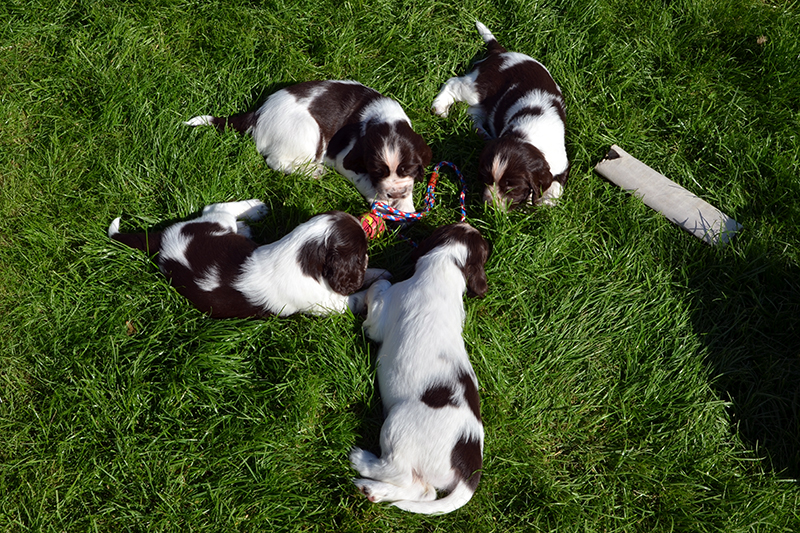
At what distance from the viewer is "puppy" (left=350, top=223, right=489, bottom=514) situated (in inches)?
119

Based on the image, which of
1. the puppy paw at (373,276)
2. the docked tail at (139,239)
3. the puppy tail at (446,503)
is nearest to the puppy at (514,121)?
the puppy paw at (373,276)

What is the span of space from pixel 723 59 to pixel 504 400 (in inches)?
152

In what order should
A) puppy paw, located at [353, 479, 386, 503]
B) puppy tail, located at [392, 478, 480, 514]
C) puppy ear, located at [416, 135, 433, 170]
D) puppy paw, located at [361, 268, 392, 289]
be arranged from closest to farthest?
puppy tail, located at [392, 478, 480, 514], puppy paw, located at [353, 479, 386, 503], puppy paw, located at [361, 268, 392, 289], puppy ear, located at [416, 135, 433, 170]

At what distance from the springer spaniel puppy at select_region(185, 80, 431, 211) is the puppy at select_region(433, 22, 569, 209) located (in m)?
0.56

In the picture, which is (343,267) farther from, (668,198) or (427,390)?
(668,198)

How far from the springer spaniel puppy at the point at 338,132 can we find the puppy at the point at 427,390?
752 millimetres

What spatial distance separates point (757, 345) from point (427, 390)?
2530mm

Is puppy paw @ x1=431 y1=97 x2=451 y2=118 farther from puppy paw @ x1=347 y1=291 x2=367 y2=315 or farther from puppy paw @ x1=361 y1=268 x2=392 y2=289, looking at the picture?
puppy paw @ x1=347 y1=291 x2=367 y2=315

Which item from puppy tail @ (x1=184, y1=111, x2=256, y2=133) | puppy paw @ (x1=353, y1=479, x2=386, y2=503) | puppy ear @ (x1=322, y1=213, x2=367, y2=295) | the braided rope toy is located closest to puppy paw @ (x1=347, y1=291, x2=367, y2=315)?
puppy ear @ (x1=322, y1=213, x2=367, y2=295)

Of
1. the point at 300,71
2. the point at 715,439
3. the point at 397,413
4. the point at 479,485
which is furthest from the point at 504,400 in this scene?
the point at 300,71

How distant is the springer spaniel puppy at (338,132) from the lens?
406 centimetres

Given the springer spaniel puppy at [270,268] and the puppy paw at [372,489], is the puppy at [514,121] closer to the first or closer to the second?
the springer spaniel puppy at [270,268]

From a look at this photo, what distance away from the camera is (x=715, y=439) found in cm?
363

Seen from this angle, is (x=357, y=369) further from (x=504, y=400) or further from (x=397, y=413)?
(x=504, y=400)
